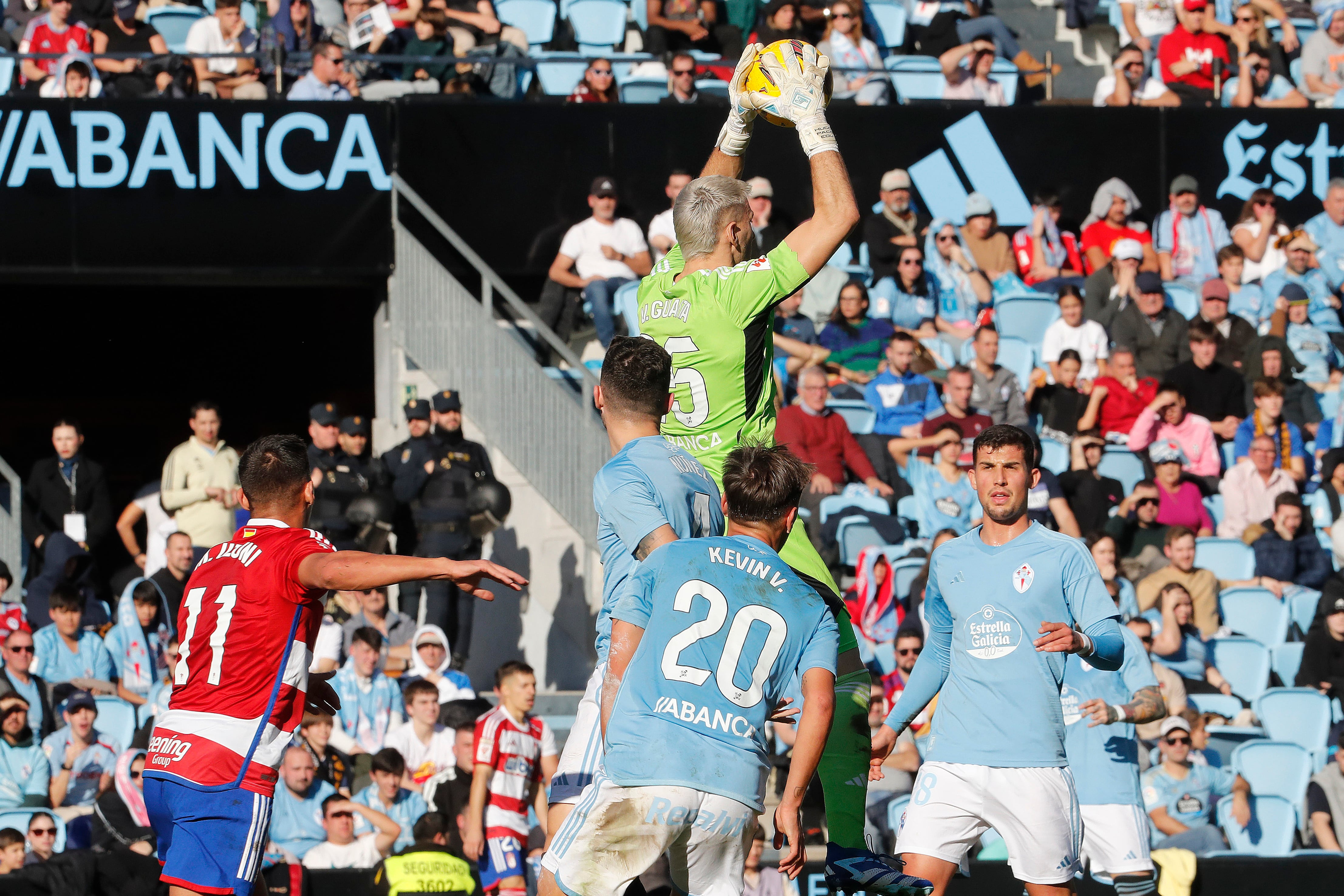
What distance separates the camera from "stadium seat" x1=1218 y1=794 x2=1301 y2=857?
1152cm

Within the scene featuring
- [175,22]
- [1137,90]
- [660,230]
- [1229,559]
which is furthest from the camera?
[1137,90]

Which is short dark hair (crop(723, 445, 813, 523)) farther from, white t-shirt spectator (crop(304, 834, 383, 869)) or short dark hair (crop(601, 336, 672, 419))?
white t-shirt spectator (crop(304, 834, 383, 869))

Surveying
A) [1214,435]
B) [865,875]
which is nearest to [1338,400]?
[1214,435]

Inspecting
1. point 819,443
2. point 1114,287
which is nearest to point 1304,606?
point 1114,287

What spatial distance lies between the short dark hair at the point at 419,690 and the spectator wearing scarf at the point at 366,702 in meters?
0.27

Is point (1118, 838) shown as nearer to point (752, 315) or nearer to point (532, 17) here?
point (752, 315)

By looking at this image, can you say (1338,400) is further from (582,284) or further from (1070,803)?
(1070,803)

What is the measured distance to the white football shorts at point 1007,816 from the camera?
6.57 meters

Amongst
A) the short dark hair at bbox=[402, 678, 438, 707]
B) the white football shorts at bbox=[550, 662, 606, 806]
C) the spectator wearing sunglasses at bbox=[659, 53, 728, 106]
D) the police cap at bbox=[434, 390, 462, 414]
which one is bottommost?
the short dark hair at bbox=[402, 678, 438, 707]

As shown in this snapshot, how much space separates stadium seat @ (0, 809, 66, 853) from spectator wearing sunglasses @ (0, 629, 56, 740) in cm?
107

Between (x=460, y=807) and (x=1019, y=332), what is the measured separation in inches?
287

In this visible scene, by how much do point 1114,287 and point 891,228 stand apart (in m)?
2.07

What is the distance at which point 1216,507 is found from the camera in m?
14.2

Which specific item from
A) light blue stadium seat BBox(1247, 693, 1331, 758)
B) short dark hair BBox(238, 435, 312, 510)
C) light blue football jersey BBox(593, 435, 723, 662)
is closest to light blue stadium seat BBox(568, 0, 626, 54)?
light blue stadium seat BBox(1247, 693, 1331, 758)
